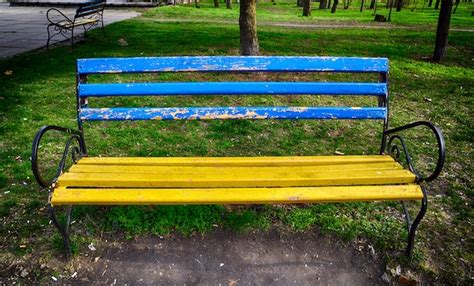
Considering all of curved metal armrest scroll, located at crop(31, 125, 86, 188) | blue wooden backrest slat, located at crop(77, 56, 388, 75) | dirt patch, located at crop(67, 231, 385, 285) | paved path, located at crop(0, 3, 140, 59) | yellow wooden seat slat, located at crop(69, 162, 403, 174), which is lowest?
dirt patch, located at crop(67, 231, 385, 285)

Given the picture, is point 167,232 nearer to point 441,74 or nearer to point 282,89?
point 282,89

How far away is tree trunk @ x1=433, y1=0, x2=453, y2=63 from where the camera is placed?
7508mm

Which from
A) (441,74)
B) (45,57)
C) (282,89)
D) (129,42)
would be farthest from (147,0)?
(282,89)

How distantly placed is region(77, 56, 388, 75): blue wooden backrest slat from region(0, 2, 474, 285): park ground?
3.39ft

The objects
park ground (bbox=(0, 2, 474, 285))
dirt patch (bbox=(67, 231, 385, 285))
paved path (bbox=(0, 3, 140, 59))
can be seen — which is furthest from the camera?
paved path (bbox=(0, 3, 140, 59))

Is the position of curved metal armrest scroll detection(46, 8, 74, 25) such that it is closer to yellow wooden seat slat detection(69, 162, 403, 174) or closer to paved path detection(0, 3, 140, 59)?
paved path detection(0, 3, 140, 59)

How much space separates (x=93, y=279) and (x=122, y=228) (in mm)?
445

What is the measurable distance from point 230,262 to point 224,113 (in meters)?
1.03

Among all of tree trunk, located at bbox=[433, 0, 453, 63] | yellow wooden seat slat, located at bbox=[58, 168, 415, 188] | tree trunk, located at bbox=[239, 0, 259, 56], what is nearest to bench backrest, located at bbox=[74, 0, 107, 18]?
tree trunk, located at bbox=[239, 0, 259, 56]

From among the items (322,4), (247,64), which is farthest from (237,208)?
(322,4)

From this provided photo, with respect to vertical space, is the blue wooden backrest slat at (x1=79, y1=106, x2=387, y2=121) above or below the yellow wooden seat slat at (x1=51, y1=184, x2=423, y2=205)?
above

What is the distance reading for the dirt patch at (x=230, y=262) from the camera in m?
2.54

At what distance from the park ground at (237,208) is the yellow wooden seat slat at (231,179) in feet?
1.75

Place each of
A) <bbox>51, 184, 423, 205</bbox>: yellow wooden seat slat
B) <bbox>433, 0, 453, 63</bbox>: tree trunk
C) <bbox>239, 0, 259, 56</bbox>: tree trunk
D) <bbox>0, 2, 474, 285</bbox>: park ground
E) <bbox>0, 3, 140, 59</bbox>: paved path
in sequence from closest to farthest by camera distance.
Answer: <bbox>51, 184, 423, 205</bbox>: yellow wooden seat slat, <bbox>0, 2, 474, 285</bbox>: park ground, <bbox>239, 0, 259, 56</bbox>: tree trunk, <bbox>433, 0, 453, 63</bbox>: tree trunk, <bbox>0, 3, 140, 59</bbox>: paved path
